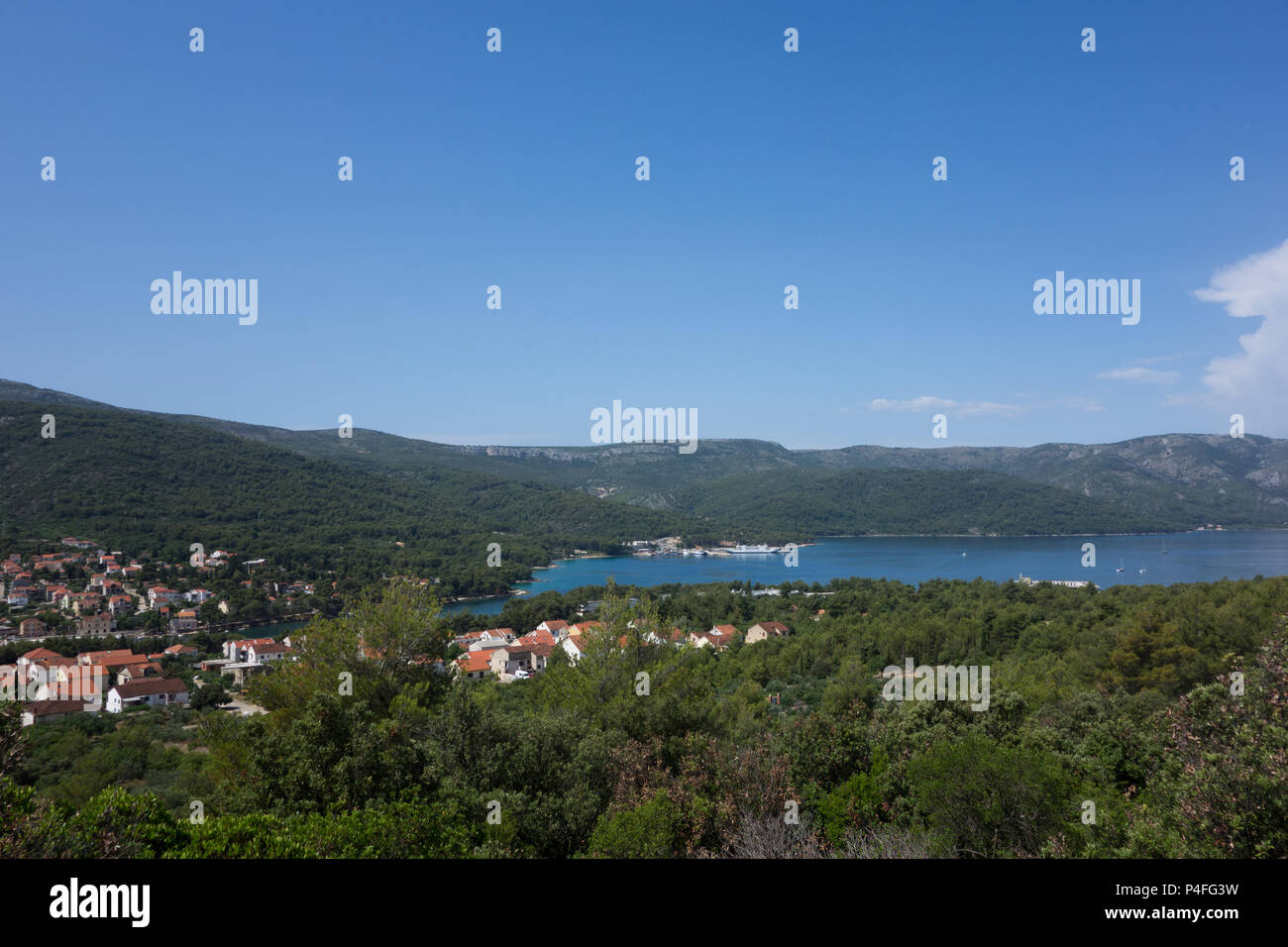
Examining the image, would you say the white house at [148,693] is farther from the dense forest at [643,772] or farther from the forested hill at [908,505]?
the forested hill at [908,505]

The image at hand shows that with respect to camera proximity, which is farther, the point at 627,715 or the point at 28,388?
the point at 28,388

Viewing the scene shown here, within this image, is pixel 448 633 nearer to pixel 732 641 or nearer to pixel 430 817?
pixel 430 817

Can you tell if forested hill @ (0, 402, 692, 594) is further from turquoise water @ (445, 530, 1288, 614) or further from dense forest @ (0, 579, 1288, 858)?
dense forest @ (0, 579, 1288, 858)

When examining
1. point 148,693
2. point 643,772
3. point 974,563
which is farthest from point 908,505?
point 643,772

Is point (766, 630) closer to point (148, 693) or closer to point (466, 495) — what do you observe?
point (148, 693)
